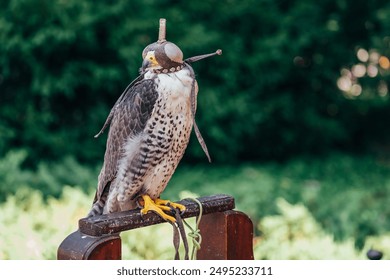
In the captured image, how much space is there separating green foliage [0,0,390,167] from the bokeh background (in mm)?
12

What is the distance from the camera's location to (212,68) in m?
4.89

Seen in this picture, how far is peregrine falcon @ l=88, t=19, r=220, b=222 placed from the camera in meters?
1.58

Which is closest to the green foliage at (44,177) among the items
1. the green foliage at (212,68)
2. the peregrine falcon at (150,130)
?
the green foliage at (212,68)

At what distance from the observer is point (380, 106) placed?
6.02 meters

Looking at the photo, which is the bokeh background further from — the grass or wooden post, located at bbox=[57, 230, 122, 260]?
wooden post, located at bbox=[57, 230, 122, 260]

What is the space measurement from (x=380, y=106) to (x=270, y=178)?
6.89 ft

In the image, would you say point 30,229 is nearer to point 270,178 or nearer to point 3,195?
point 3,195

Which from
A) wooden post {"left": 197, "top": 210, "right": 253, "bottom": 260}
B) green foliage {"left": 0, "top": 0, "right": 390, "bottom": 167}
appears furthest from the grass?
wooden post {"left": 197, "top": 210, "right": 253, "bottom": 260}

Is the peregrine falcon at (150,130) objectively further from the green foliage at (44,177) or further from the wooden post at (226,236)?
the green foliage at (44,177)

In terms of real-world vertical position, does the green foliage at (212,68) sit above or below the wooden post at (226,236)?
above

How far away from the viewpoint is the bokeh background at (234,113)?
10.3 feet

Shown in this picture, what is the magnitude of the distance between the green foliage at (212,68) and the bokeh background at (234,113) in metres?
0.01

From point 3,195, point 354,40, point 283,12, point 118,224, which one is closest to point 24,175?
point 3,195

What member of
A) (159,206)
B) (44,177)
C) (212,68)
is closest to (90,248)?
(159,206)
